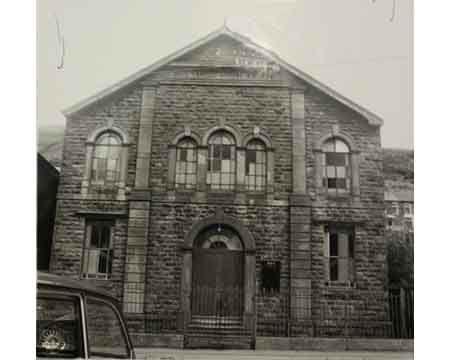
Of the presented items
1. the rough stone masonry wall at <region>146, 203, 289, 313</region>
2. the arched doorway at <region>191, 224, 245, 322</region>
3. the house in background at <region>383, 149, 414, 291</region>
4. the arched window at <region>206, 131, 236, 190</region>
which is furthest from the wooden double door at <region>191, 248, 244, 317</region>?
the house in background at <region>383, 149, 414, 291</region>

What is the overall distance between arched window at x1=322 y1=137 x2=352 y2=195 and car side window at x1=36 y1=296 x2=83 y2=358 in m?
3.55

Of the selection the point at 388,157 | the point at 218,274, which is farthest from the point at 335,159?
the point at 218,274

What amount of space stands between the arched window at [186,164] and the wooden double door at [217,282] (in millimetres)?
834

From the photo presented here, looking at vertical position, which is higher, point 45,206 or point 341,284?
point 45,206

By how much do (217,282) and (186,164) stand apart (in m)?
1.50

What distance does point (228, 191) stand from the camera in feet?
21.1

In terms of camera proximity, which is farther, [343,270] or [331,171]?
[331,171]

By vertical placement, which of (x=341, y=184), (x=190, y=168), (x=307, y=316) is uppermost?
(x=190, y=168)

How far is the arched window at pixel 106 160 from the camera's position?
254 inches

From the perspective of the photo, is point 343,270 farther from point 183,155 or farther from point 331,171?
point 183,155

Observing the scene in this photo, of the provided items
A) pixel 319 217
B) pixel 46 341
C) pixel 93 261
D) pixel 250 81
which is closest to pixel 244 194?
pixel 319 217

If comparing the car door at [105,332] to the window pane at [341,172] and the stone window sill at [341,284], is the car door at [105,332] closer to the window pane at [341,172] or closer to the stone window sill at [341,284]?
the stone window sill at [341,284]

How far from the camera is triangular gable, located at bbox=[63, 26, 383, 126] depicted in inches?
251

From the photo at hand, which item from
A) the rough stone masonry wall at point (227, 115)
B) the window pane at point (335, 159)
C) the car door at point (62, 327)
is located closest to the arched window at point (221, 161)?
the rough stone masonry wall at point (227, 115)
